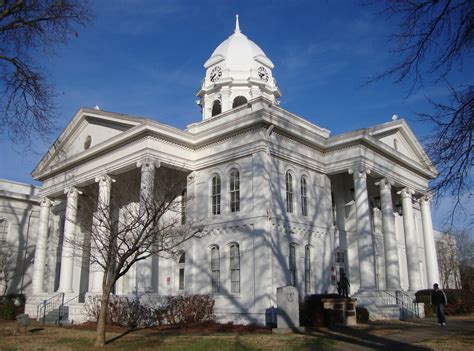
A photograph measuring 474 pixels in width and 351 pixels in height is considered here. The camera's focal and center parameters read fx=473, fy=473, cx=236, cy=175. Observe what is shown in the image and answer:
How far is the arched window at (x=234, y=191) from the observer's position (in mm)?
23688

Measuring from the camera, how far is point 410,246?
28812mm

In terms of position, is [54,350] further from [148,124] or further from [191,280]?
[148,124]

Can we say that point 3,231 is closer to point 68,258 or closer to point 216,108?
point 68,258

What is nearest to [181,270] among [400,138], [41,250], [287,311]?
[287,311]

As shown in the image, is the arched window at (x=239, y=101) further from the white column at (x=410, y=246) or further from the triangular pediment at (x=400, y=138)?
the white column at (x=410, y=246)

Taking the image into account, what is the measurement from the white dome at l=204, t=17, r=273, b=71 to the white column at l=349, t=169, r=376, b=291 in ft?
41.7

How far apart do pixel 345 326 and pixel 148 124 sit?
43.1 feet

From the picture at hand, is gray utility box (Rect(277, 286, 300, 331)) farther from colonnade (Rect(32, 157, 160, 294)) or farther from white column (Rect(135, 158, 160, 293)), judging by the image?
white column (Rect(135, 158, 160, 293))

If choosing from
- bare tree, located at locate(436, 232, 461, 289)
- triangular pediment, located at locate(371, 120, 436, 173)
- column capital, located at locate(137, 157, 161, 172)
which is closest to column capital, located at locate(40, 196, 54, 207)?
column capital, located at locate(137, 157, 161, 172)

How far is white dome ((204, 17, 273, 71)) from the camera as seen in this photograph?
111 ft

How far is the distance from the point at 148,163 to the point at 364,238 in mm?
11669

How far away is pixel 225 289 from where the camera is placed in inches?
894

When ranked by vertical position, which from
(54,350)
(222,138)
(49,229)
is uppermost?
(222,138)

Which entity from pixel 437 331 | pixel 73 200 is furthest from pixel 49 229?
pixel 437 331
